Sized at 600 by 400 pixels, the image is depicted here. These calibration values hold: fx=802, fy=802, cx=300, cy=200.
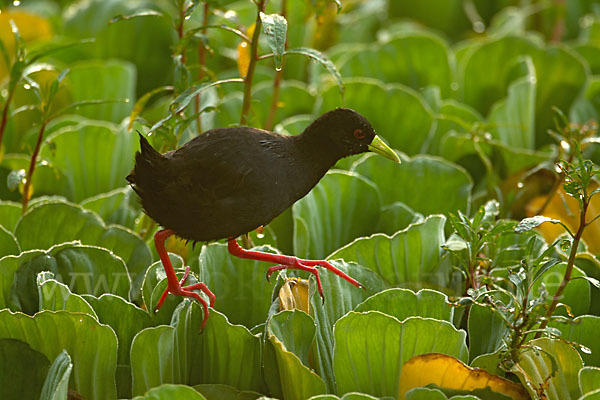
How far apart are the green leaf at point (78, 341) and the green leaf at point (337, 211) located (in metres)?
0.47

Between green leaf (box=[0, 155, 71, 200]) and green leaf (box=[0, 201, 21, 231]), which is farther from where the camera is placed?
green leaf (box=[0, 155, 71, 200])

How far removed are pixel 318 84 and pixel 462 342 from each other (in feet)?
3.28

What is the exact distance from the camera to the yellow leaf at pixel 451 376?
3.34 ft

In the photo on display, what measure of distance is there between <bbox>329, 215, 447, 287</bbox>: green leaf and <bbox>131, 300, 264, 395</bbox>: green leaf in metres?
0.25

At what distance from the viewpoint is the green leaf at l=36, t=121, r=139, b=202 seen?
64.2 inches

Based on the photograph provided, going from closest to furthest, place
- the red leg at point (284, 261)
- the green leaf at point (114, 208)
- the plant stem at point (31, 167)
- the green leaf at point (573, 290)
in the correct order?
the red leg at point (284, 261), the green leaf at point (573, 290), the plant stem at point (31, 167), the green leaf at point (114, 208)

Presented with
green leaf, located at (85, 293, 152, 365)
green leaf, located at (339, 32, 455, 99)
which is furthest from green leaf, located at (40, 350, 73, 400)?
green leaf, located at (339, 32, 455, 99)

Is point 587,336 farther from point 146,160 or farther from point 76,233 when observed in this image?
point 76,233

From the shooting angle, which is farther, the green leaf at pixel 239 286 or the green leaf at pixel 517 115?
the green leaf at pixel 517 115

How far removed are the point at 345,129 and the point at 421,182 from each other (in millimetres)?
501

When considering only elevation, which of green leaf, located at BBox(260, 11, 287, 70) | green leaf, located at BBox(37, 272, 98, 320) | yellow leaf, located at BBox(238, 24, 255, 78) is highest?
green leaf, located at BBox(260, 11, 287, 70)

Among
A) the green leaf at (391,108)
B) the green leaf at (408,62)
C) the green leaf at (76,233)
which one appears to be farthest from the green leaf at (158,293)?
the green leaf at (408,62)

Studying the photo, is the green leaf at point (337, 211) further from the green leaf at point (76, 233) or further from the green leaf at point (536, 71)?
the green leaf at point (536, 71)

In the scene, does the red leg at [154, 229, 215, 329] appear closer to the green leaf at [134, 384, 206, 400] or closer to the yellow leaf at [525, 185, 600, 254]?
the green leaf at [134, 384, 206, 400]
